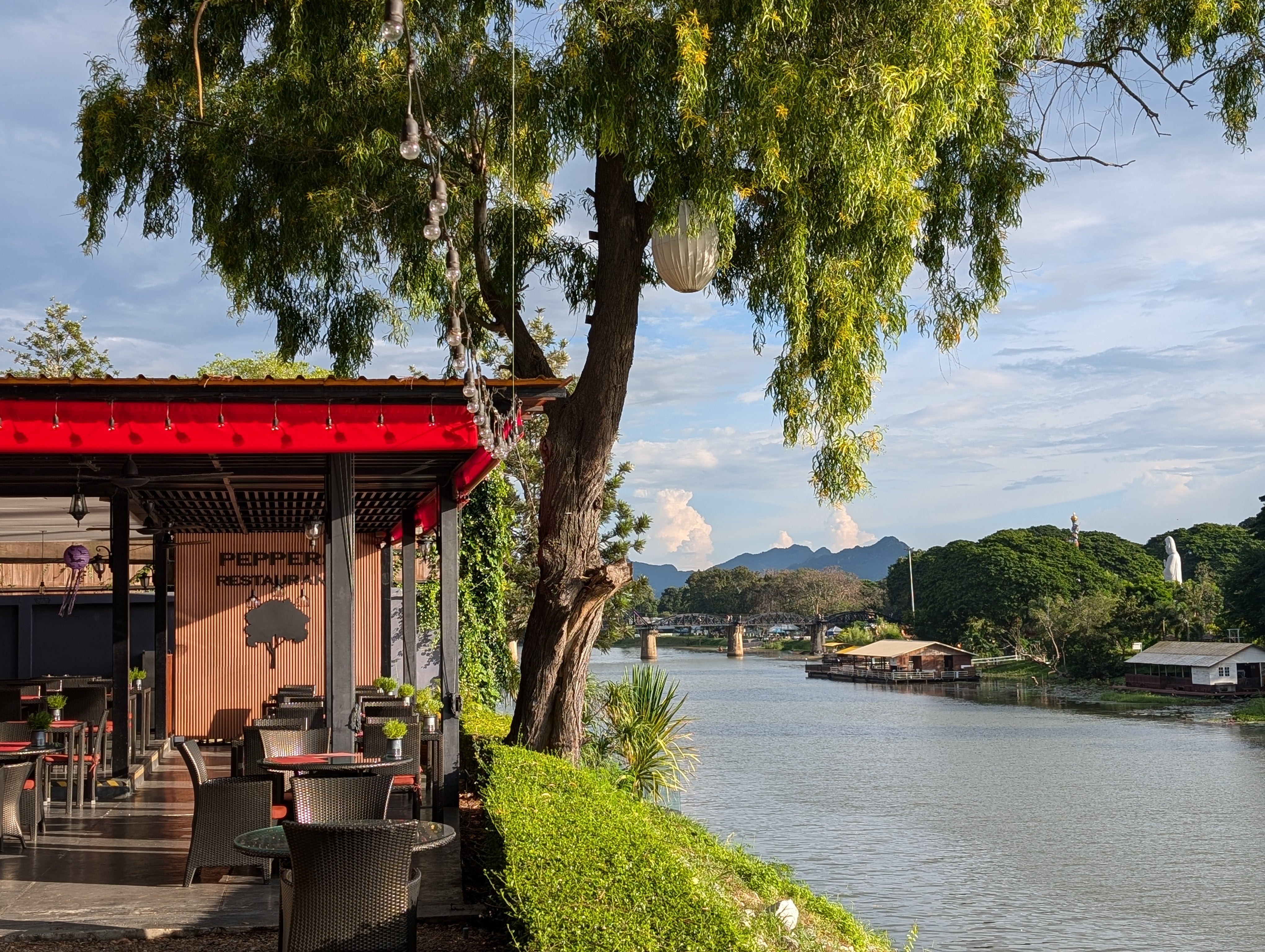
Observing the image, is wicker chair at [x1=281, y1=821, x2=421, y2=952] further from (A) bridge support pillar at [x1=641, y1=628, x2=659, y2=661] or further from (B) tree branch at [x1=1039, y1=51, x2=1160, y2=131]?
(A) bridge support pillar at [x1=641, y1=628, x2=659, y2=661]

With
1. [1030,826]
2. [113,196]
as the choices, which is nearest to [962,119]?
[113,196]

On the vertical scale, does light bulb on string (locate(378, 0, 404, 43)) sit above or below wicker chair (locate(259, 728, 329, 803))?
above

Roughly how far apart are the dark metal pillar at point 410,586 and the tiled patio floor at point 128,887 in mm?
3777

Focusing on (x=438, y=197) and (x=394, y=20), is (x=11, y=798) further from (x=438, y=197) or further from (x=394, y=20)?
(x=394, y=20)

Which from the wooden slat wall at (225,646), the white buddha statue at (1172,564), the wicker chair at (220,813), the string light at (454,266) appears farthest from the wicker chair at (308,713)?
the white buddha statue at (1172,564)

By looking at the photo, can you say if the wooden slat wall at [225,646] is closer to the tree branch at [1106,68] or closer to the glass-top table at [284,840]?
the tree branch at [1106,68]

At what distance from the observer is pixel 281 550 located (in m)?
14.3

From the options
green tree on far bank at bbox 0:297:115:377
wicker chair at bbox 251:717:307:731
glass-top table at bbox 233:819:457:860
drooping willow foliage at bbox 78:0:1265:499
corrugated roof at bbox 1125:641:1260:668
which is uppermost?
green tree on far bank at bbox 0:297:115:377

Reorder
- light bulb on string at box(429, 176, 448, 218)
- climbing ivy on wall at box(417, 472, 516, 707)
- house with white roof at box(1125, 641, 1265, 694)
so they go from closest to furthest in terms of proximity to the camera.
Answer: light bulb on string at box(429, 176, 448, 218), climbing ivy on wall at box(417, 472, 516, 707), house with white roof at box(1125, 641, 1265, 694)

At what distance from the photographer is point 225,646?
1406cm

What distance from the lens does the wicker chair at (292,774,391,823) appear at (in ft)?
15.3

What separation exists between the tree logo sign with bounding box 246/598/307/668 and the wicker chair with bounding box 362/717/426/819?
6.60 metres

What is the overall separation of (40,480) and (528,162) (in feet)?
14.0

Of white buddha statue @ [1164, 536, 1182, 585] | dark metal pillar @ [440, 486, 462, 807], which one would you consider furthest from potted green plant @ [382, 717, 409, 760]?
white buddha statue @ [1164, 536, 1182, 585]
